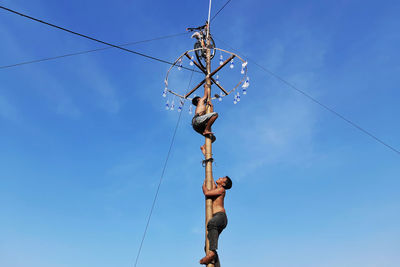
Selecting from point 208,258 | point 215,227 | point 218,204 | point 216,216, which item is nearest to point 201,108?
point 218,204

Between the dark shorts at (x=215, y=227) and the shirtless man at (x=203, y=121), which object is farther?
the shirtless man at (x=203, y=121)

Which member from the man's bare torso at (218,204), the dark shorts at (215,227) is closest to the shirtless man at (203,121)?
the man's bare torso at (218,204)

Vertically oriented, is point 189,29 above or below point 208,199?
above

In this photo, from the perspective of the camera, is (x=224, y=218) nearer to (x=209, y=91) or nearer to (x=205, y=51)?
(x=209, y=91)

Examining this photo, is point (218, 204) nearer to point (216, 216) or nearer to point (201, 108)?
point (216, 216)

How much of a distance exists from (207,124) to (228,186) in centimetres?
163

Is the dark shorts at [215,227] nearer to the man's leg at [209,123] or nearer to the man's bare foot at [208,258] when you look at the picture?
the man's bare foot at [208,258]

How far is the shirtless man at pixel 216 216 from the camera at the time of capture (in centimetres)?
634

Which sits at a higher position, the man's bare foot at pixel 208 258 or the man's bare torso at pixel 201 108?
the man's bare torso at pixel 201 108

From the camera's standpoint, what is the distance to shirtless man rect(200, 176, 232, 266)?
20.8 ft

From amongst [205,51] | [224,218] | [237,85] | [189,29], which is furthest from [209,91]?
[224,218]

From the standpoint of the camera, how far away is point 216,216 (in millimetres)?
6723

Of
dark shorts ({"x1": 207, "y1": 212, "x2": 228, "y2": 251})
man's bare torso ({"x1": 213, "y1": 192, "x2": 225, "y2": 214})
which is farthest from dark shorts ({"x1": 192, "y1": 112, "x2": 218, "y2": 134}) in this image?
dark shorts ({"x1": 207, "y1": 212, "x2": 228, "y2": 251})

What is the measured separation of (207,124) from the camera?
7.70 metres
